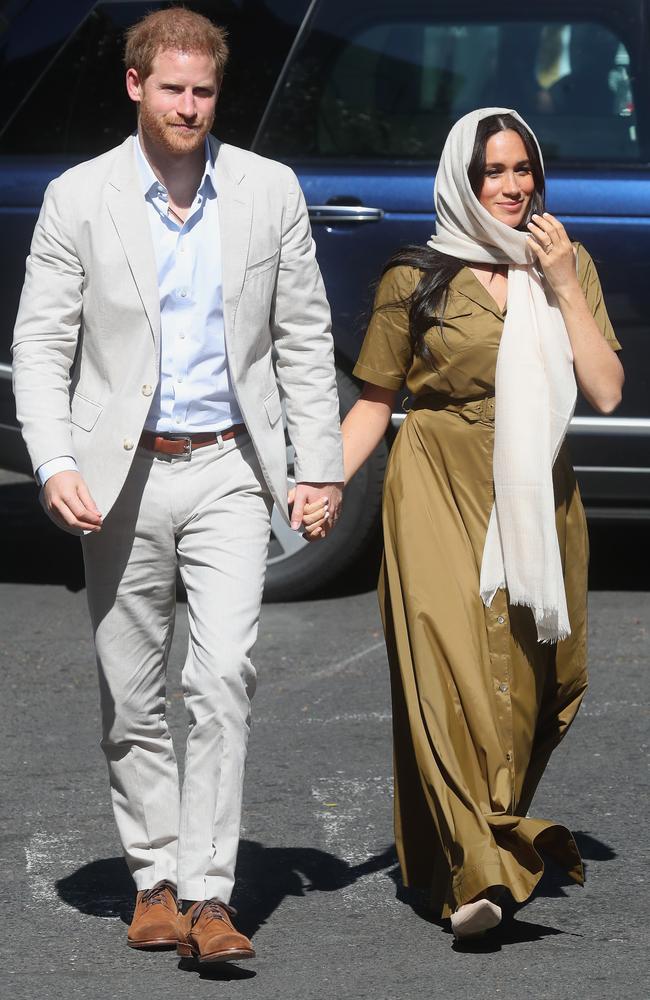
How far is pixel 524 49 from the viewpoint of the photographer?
688 centimetres

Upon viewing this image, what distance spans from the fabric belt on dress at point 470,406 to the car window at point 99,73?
2692 millimetres

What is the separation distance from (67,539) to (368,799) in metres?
3.65

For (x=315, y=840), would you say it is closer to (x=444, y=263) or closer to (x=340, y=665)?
(x=444, y=263)

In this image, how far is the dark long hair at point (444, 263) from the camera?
13.8 feet

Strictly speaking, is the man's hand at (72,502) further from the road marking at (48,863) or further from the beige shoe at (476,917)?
the beige shoe at (476,917)

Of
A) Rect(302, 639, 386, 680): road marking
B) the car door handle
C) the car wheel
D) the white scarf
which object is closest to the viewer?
the white scarf

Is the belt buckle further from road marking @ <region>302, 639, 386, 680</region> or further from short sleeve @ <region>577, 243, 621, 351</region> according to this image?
road marking @ <region>302, 639, 386, 680</region>

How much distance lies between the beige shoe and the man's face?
5.38 feet

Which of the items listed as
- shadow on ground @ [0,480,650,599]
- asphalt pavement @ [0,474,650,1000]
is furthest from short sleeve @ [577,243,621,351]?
shadow on ground @ [0,480,650,599]

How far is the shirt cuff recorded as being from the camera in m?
3.89

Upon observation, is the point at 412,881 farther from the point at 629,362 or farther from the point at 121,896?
the point at 629,362

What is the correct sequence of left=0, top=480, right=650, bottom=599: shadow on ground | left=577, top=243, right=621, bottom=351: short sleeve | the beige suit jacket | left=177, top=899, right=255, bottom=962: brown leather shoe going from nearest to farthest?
left=177, top=899, right=255, bottom=962: brown leather shoe
the beige suit jacket
left=577, top=243, right=621, bottom=351: short sleeve
left=0, top=480, right=650, bottom=599: shadow on ground

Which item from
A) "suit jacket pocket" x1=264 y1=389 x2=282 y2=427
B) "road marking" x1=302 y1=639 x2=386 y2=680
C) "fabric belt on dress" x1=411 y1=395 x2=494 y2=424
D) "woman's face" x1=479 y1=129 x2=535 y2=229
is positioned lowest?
"road marking" x1=302 y1=639 x2=386 y2=680

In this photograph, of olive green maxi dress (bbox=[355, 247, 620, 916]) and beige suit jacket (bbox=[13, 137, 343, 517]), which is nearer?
beige suit jacket (bbox=[13, 137, 343, 517])
